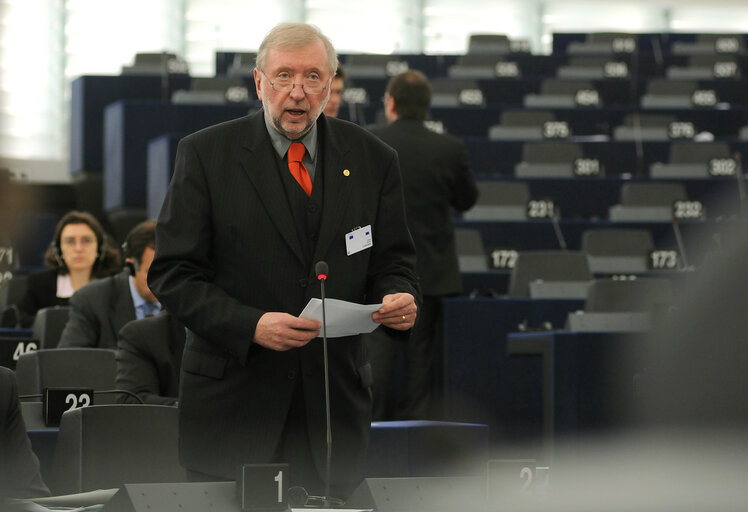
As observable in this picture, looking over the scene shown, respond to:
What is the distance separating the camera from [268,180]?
6.50 ft

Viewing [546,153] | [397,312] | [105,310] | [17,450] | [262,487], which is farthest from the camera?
[546,153]

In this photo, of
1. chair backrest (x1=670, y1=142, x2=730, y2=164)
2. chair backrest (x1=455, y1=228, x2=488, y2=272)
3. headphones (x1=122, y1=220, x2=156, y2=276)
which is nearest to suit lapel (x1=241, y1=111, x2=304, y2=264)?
headphones (x1=122, y1=220, x2=156, y2=276)

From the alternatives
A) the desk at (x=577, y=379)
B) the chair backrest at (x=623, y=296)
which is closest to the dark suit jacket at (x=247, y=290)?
the desk at (x=577, y=379)

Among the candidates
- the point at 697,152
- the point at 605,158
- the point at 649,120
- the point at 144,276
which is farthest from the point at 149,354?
the point at 649,120

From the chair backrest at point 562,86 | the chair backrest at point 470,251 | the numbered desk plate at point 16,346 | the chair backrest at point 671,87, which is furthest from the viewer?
→ the chair backrest at point 671,87

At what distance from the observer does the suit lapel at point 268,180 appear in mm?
1950

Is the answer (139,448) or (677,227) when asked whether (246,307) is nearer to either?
(139,448)

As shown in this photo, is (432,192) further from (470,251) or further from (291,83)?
(291,83)

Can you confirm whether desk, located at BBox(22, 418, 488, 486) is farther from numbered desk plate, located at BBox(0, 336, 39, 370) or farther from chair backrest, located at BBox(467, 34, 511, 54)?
chair backrest, located at BBox(467, 34, 511, 54)

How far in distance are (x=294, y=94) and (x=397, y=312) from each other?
40cm

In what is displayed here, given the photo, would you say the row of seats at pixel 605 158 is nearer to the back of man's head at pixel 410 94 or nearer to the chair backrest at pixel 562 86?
the chair backrest at pixel 562 86

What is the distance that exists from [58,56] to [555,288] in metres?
9.64

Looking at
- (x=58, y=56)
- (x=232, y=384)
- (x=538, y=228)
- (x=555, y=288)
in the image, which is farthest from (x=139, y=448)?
(x=58, y=56)

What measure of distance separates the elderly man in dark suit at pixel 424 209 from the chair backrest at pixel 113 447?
5.30ft
